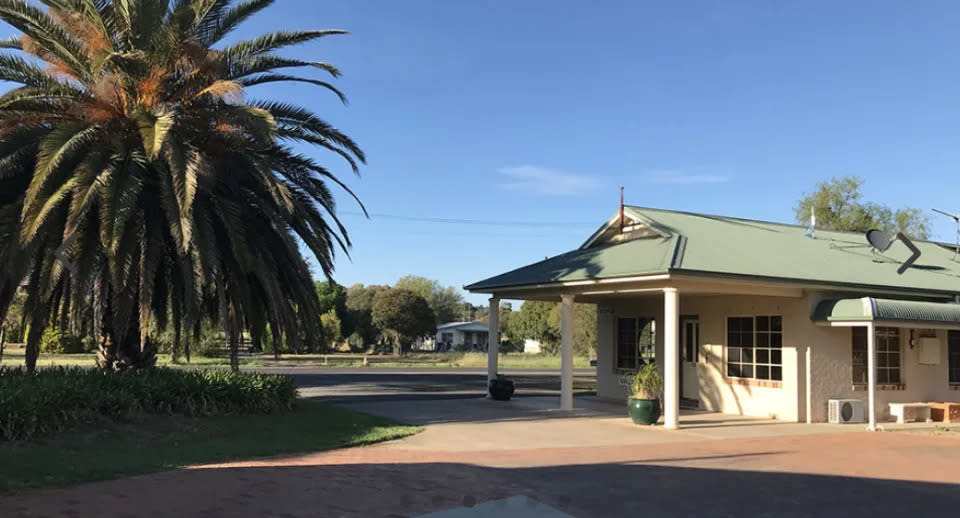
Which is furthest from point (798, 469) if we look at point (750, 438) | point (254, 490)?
point (254, 490)

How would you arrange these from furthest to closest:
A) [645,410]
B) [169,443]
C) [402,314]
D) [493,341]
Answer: [402,314] < [493,341] < [645,410] < [169,443]

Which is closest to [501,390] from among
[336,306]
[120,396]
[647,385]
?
[647,385]

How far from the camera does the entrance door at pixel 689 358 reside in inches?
792

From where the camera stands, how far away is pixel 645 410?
50.7ft

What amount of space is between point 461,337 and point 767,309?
73121 mm

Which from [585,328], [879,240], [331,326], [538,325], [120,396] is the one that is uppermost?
[879,240]

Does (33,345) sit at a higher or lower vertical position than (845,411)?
higher

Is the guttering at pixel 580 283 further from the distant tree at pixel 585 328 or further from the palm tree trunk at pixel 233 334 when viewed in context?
the distant tree at pixel 585 328

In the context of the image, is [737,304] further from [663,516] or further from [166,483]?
[166,483]

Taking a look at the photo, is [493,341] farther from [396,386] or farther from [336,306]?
[336,306]

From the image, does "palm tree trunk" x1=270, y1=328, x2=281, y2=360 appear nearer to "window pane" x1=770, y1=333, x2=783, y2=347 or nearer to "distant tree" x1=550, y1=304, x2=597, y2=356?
"window pane" x1=770, y1=333, x2=783, y2=347

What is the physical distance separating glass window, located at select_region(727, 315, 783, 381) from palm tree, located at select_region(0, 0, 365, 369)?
10.6 metres

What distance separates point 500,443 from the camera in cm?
1262

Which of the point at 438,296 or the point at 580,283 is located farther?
the point at 438,296
